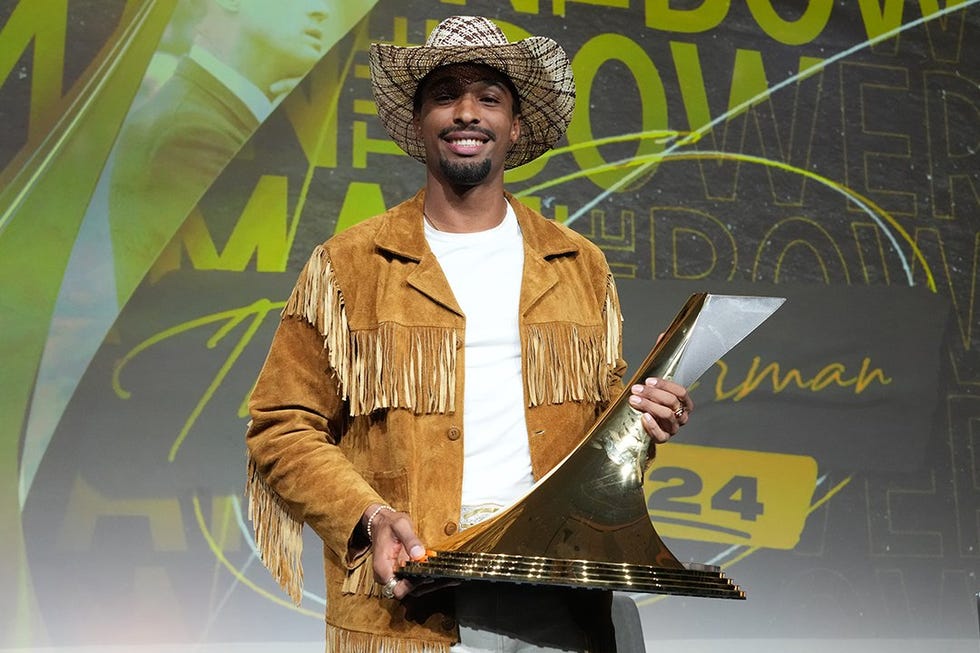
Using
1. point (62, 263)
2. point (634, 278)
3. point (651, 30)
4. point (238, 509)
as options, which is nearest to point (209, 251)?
point (62, 263)

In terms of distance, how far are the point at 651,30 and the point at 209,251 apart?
140cm

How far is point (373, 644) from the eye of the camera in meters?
1.53

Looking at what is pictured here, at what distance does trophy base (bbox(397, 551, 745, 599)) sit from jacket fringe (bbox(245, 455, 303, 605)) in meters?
0.35

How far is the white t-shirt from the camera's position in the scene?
5.12 feet

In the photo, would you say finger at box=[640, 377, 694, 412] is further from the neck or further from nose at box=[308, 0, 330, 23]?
nose at box=[308, 0, 330, 23]

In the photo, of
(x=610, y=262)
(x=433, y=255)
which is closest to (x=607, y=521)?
(x=433, y=255)

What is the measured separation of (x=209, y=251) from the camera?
3006 mm

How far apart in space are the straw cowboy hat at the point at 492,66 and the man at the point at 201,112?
1.24 metres

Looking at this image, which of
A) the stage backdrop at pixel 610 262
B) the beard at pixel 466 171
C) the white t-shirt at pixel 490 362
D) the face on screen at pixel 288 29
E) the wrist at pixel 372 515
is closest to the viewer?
the wrist at pixel 372 515

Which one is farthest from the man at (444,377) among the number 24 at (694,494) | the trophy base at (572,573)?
the number 24 at (694,494)

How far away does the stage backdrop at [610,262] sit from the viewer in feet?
9.51

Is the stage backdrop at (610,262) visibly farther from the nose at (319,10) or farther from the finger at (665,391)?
the finger at (665,391)

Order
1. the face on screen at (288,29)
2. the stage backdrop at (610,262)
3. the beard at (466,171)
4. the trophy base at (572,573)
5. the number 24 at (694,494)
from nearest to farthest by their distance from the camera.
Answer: the trophy base at (572,573) < the beard at (466,171) < the stage backdrop at (610,262) < the face on screen at (288,29) < the number 24 at (694,494)

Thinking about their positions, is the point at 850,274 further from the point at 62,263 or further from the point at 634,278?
the point at 62,263
